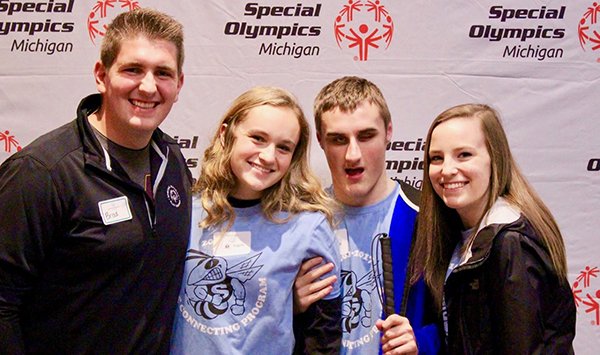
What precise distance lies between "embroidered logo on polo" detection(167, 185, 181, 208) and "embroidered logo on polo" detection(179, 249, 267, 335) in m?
0.19

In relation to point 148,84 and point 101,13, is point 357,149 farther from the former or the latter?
point 101,13

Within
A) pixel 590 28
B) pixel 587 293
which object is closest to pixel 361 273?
pixel 587 293

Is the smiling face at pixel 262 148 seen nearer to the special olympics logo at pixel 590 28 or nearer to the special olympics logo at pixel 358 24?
the special olympics logo at pixel 358 24

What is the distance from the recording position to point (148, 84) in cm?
158

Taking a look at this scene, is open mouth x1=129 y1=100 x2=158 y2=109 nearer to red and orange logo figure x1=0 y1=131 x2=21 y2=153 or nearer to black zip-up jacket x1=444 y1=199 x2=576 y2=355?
black zip-up jacket x1=444 y1=199 x2=576 y2=355

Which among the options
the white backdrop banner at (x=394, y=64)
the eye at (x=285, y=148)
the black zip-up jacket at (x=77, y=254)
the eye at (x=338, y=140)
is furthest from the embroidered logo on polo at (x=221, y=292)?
the white backdrop banner at (x=394, y=64)

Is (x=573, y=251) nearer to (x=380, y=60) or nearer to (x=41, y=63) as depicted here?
(x=380, y=60)

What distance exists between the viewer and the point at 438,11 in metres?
2.64

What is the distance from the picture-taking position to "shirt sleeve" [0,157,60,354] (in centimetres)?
145

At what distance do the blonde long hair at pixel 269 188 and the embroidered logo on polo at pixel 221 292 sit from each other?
135 mm

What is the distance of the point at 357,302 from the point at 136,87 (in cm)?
93

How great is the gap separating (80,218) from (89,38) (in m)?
1.42

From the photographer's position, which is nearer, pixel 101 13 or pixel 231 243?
pixel 231 243

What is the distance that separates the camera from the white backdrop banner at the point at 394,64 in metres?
2.64
